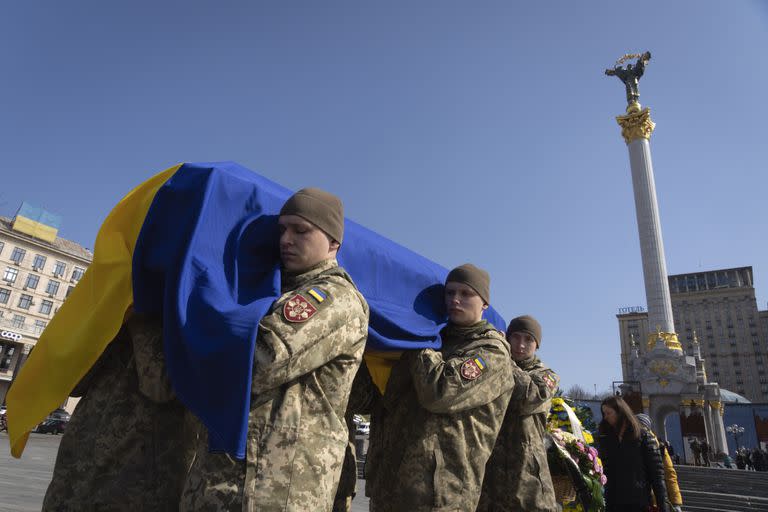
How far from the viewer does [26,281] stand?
44.4 metres

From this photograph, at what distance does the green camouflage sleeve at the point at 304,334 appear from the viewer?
64.8 inches

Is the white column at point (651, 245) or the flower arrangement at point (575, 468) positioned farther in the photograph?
the white column at point (651, 245)

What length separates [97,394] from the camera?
1957mm

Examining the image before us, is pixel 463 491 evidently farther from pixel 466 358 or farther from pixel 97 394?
pixel 97 394

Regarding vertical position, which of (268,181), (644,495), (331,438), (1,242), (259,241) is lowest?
(644,495)

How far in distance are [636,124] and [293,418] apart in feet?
129

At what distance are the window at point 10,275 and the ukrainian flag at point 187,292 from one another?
51682 millimetres

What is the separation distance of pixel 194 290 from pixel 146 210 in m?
0.59

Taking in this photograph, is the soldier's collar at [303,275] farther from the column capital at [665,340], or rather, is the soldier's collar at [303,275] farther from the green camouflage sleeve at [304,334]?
the column capital at [665,340]

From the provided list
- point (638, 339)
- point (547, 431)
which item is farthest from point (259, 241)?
point (638, 339)

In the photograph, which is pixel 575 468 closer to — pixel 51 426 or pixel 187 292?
pixel 187 292

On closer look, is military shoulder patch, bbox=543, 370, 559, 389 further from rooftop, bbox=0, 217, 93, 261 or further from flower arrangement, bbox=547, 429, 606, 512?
rooftop, bbox=0, 217, 93, 261

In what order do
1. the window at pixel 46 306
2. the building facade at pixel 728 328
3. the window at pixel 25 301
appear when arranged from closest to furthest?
the window at pixel 25 301, the window at pixel 46 306, the building facade at pixel 728 328

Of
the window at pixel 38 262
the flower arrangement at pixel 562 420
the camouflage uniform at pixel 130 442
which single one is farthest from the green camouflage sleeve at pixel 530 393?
the window at pixel 38 262
